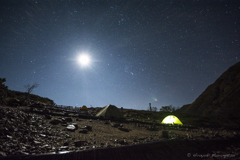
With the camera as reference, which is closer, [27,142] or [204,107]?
[27,142]

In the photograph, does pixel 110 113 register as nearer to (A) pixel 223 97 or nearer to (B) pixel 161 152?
(B) pixel 161 152

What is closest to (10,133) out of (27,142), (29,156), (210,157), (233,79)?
(27,142)

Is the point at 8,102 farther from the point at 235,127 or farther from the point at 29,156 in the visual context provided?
the point at 235,127

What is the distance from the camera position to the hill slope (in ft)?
127

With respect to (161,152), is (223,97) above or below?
above

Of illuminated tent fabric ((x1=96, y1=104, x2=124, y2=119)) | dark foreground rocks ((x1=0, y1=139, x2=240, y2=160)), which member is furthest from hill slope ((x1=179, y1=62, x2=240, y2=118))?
dark foreground rocks ((x1=0, y1=139, x2=240, y2=160))

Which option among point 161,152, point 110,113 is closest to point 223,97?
point 110,113

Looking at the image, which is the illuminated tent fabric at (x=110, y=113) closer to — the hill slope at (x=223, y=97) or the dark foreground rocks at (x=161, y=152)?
the dark foreground rocks at (x=161, y=152)

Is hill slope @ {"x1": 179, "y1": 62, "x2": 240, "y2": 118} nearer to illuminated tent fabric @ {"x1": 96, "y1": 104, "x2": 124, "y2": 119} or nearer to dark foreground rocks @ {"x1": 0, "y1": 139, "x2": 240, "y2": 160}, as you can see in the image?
illuminated tent fabric @ {"x1": 96, "y1": 104, "x2": 124, "y2": 119}

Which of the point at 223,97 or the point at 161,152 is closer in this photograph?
the point at 161,152

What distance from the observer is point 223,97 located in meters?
43.2

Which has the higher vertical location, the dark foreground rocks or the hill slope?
the hill slope

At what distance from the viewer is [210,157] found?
18.9 ft

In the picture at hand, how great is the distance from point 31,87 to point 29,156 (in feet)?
83.2
